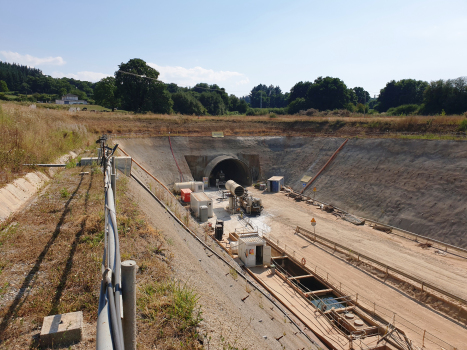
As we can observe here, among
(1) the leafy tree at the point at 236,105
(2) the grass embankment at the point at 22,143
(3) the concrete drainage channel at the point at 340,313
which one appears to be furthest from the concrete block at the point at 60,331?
(1) the leafy tree at the point at 236,105

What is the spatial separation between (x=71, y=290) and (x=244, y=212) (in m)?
24.0

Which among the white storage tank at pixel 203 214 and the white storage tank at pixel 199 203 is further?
the white storage tank at pixel 199 203

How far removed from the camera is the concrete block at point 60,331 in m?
4.86

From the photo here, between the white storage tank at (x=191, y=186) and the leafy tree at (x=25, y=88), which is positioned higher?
the leafy tree at (x=25, y=88)

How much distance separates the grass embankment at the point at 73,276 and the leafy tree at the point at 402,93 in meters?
93.2

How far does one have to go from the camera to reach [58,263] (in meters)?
7.06

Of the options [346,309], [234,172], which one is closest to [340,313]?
[346,309]

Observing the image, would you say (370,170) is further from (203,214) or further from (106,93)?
(106,93)

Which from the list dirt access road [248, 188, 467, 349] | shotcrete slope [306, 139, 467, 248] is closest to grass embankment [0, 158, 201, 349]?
dirt access road [248, 188, 467, 349]

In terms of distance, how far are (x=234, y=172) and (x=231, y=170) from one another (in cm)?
71

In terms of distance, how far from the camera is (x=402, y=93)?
85562 mm

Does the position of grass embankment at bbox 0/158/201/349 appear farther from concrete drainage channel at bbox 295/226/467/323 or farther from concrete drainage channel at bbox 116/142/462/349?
concrete drainage channel at bbox 295/226/467/323

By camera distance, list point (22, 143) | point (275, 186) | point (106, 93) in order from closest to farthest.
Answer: point (22, 143)
point (275, 186)
point (106, 93)

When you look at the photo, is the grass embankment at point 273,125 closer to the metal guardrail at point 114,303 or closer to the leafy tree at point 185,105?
the leafy tree at point 185,105
